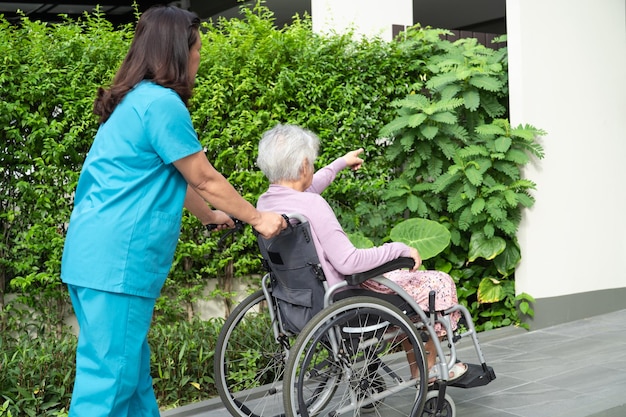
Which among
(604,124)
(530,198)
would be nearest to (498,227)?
(530,198)

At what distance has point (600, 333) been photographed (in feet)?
16.9

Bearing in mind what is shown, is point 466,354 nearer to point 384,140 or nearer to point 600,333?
point 600,333

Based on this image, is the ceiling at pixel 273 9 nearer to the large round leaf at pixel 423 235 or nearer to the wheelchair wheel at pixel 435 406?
the large round leaf at pixel 423 235

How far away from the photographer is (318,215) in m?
3.07

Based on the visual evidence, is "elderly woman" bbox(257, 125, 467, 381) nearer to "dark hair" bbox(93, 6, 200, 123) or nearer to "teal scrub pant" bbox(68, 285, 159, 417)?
"dark hair" bbox(93, 6, 200, 123)

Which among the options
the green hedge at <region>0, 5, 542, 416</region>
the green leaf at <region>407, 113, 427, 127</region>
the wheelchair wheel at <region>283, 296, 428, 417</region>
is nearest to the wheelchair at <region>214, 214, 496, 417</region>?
the wheelchair wheel at <region>283, 296, 428, 417</region>

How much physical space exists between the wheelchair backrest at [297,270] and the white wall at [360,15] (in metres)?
2.86

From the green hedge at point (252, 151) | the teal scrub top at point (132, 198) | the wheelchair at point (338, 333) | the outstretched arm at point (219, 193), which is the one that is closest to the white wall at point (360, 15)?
the green hedge at point (252, 151)

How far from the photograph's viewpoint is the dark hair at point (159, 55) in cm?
253

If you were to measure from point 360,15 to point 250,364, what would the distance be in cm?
283

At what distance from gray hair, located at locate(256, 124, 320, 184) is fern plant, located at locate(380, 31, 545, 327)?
2003 mm

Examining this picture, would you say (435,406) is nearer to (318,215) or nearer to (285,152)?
(318,215)

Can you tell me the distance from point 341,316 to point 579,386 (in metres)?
1.78

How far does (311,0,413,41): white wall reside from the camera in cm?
564
